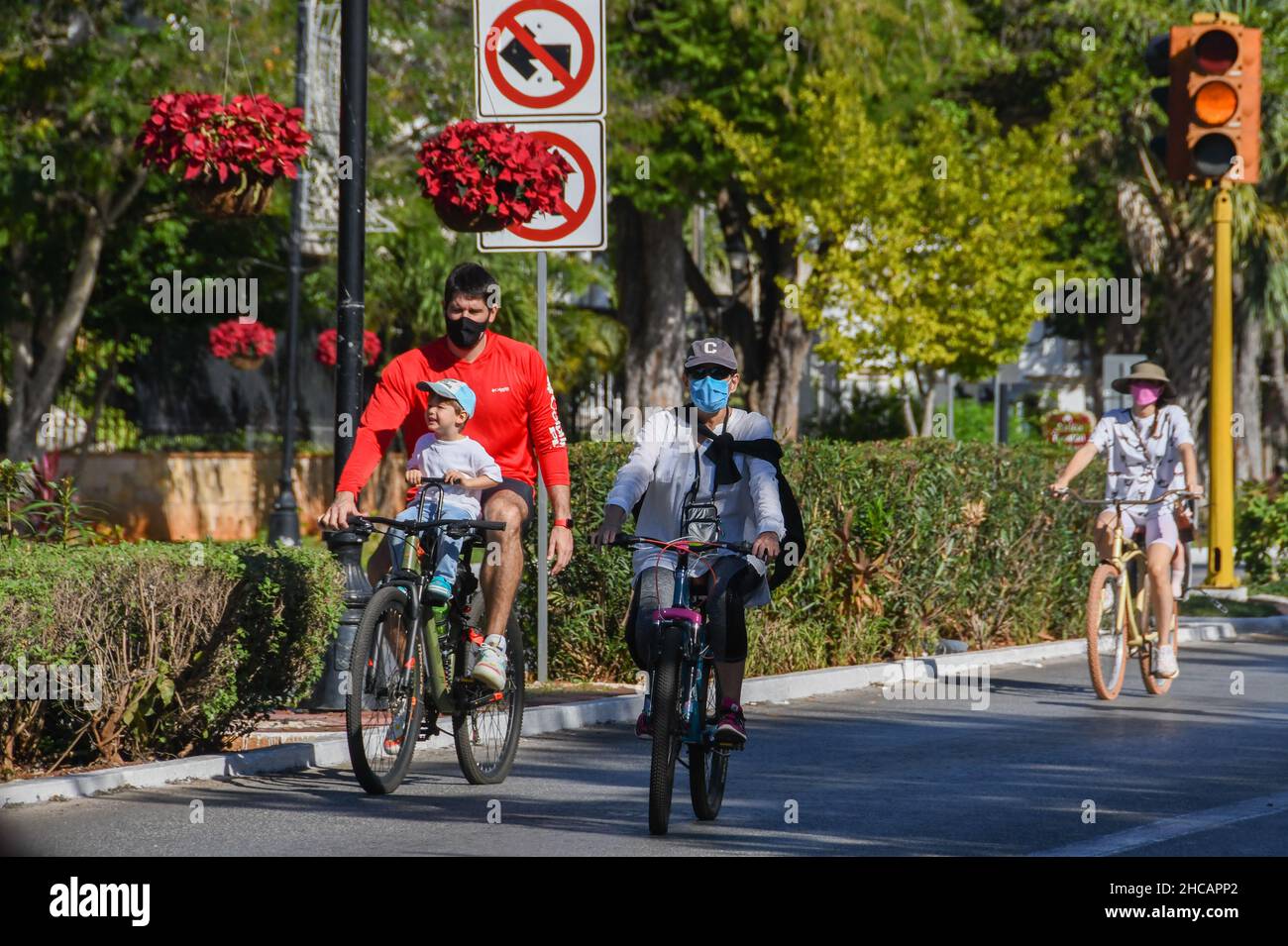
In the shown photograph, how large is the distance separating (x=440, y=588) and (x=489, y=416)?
81 cm

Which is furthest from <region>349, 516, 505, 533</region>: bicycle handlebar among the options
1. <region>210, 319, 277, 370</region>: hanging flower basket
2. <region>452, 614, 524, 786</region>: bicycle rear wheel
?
<region>210, 319, 277, 370</region>: hanging flower basket

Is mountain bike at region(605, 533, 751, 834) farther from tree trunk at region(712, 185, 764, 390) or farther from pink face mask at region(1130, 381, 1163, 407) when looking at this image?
tree trunk at region(712, 185, 764, 390)

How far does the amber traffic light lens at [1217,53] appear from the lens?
48.1 feet

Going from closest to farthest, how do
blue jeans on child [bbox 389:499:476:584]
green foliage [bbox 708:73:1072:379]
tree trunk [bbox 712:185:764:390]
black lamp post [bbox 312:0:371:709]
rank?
1. blue jeans on child [bbox 389:499:476:584]
2. black lamp post [bbox 312:0:371:709]
3. green foliage [bbox 708:73:1072:379]
4. tree trunk [bbox 712:185:764:390]

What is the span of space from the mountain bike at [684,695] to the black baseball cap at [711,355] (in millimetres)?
667

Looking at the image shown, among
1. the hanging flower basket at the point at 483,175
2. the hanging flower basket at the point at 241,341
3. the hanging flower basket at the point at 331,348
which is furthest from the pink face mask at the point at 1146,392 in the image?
the hanging flower basket at the point at 331,348

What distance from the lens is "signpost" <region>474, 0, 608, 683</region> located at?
11.3 metres

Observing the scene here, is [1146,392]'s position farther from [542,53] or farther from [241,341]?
[241,341]

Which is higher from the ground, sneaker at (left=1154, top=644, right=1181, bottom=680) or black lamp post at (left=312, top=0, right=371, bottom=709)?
black lamp post at (left=312, top=0, right=371, bottom=709)

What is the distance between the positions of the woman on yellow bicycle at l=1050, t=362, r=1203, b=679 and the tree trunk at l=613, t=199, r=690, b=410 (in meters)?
15.0

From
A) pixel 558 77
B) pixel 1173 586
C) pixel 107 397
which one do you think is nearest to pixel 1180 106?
pixel 1173 586

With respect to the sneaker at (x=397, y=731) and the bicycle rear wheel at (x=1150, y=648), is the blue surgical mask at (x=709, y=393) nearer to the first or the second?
the sneaker at (x=397, y=731)

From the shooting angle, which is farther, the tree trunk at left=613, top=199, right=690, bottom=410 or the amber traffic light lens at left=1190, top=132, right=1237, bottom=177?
the tree trunk at left=613, top=199, right=690, bottom=410
